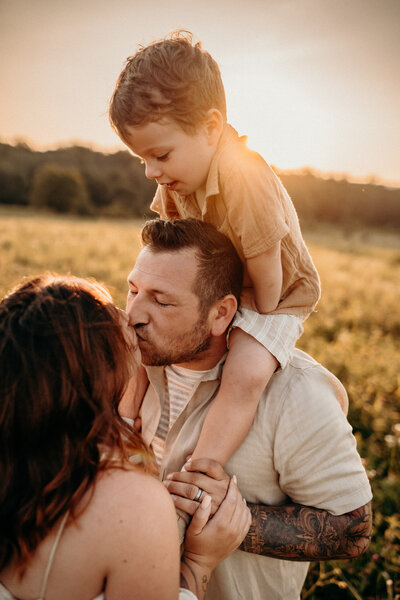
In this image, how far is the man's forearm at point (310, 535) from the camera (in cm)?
214

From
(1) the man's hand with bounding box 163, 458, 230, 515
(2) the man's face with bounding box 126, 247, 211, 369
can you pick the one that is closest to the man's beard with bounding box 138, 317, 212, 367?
(2) the man's face with bounding box 126, 247, 211, 369

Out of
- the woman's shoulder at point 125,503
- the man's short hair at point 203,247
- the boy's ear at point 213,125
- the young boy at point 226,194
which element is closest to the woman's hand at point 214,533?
the young boy at point 226,194

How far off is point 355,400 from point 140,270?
425cm

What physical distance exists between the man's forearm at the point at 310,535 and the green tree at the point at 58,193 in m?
49.8

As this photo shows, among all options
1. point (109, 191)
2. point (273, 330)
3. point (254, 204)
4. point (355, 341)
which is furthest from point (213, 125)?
point (109, 191)

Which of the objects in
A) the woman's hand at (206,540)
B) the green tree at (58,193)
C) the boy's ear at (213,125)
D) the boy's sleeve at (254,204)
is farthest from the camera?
the green tree at (58,193)

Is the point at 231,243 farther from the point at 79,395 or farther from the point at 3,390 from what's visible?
the point at 3,390

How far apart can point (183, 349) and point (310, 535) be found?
1.10 m

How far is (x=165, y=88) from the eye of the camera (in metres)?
2.40

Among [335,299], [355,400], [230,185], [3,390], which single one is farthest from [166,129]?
[335,299]

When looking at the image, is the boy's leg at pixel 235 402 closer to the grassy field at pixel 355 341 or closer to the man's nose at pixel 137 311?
the man's nose at pixel 137 311

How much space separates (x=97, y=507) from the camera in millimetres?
1449

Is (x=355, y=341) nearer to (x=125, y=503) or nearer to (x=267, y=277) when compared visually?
(x=267, y=277)

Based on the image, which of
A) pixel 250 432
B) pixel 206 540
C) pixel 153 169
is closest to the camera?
pixel 206 540
